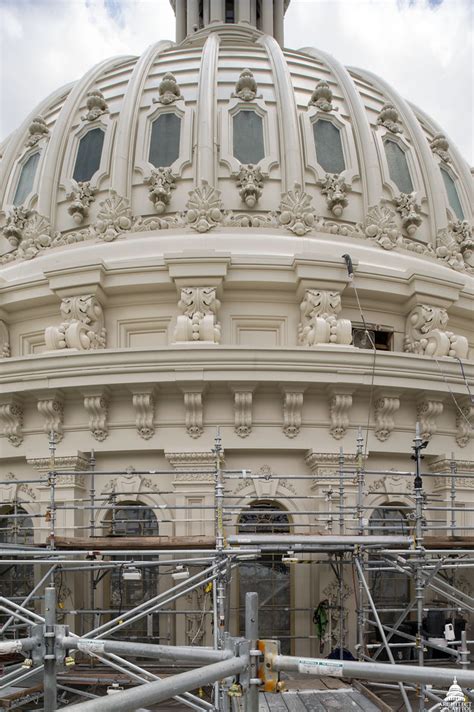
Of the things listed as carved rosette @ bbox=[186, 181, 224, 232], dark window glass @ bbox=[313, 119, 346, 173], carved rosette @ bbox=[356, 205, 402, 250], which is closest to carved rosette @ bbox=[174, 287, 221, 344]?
carved rosette @ bbox=[186, 181, 224, 232]

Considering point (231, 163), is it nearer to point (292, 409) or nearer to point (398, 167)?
point (398, 167)

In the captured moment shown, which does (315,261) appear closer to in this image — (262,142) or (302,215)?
(302,215)

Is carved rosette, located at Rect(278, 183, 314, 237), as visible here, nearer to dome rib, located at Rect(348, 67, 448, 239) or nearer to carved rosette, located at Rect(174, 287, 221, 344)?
carved rosette, located at Rect(174, 287, 221, 344)

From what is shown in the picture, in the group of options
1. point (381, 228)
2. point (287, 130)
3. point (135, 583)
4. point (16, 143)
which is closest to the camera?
point (135, 583)

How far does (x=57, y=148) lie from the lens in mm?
25641

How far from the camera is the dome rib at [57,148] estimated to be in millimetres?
24562

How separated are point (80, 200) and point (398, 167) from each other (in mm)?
10486

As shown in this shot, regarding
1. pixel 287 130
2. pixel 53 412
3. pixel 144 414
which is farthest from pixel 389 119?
pixel 53 412

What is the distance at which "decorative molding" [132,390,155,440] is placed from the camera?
1786 centimetres

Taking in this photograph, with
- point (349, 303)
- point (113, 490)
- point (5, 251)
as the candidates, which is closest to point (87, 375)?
point (113, 490)

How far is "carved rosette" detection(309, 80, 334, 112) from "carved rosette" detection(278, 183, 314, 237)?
4.37 metres

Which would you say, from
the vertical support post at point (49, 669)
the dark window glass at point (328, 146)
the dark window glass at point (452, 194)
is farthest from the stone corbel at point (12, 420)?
the dark window glass at point (452, 194)

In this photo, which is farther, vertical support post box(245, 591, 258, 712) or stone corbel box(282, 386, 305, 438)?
stone corbel box(282, 386, 305, 438)

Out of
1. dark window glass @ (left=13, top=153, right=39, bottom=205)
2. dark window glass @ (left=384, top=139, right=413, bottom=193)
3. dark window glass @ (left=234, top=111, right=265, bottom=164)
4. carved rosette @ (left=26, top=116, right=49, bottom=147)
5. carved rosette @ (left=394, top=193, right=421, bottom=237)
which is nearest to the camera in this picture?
carved rosette @ (left=394, top=193, right=421, bottom=237)
